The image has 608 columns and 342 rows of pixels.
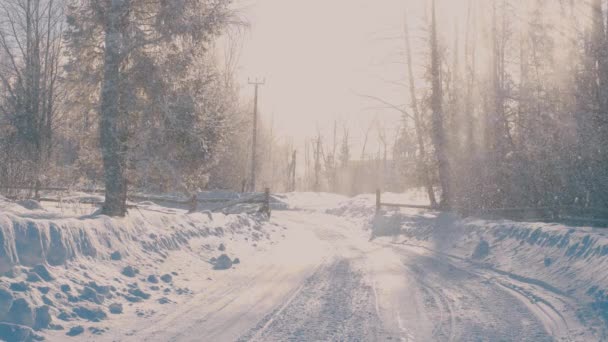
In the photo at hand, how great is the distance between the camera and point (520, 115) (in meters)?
18.5

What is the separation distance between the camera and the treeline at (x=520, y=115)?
45.3ft

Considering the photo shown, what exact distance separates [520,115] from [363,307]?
1378 centimetres

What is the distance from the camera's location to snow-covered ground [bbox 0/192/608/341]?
613 cm

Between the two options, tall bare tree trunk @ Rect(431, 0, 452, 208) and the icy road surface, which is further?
tall bare tree trunk @ Rect(431, 0, 452, 208)

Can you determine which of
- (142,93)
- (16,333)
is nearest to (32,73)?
(142,93)

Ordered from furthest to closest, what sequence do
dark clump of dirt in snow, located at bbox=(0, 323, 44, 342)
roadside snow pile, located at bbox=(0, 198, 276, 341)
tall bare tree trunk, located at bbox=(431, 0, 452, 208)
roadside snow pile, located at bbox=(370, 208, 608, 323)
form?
tall bare tree trunk, located at bbox=(431, 0, 452, 208) → roadside snow pile, located at bbox=(370, 208, 608, 323) → roadside snow pile, located at bbox=(0, 198, 276, 341) → dark clump of dirt in snow, located at bbox=(0, 323, 44, 342)

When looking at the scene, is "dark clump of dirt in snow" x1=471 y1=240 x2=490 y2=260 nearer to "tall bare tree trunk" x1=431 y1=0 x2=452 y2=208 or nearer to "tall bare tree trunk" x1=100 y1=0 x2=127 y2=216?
"tall bare tree trunk" x1=100 y1=0 x2=127 y2=216

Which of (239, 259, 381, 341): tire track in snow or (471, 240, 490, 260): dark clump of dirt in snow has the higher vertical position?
(471, 240, 490, 260): dark clump of dirt in snow

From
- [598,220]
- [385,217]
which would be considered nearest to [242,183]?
[385,217]

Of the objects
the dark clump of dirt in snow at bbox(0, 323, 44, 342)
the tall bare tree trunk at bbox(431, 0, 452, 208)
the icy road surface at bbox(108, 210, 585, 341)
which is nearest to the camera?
the dark clump of dirt in snow at bbox(0, 323, 44, 342)

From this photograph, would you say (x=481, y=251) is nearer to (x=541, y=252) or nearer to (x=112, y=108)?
(x=541, y=252)

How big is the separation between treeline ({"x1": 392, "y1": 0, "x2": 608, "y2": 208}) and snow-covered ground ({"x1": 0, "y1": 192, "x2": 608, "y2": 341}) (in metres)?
3.43

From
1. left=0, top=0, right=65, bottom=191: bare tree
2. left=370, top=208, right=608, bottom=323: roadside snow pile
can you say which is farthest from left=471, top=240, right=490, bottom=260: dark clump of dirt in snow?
left=0, top=0, right=65, bottom=191: bare tree

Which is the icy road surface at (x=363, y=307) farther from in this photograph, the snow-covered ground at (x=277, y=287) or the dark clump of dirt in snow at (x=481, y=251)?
the dark clump of dirt in snow at (x=481, y=251)
